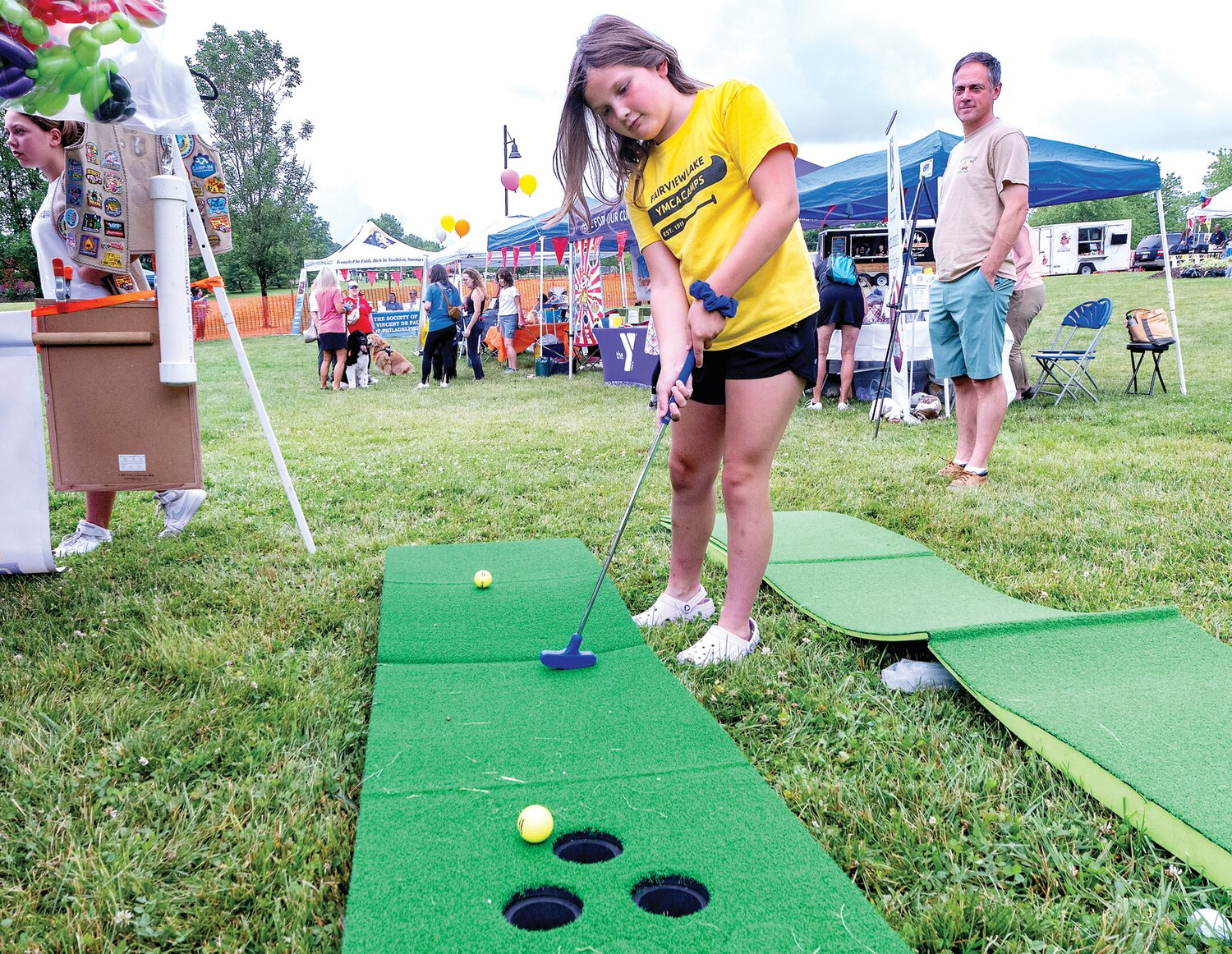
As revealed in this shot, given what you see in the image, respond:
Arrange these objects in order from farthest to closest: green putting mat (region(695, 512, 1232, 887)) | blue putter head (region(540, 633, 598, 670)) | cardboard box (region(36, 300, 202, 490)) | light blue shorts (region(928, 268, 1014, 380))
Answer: light blue shorts (region(928, 268, 1014, 380)), cardboard box (region(36, 300, 202, 490)), blue putter head (region(540, 633, 598, 670)), green putting mat (region(695, 512, 1232, 887))

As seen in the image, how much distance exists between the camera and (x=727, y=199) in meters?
2.32

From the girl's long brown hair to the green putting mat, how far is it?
1.51 metres

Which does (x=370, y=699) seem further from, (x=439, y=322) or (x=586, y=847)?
(x=439, y=322)

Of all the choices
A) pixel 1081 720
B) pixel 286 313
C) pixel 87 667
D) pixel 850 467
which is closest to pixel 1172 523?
pixel 850 467

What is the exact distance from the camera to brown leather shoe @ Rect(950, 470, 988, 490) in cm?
459

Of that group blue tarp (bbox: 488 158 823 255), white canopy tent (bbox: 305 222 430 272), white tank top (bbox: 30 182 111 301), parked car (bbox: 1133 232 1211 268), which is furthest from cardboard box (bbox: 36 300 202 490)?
parked car (bbox: 1133 232 1211 268)

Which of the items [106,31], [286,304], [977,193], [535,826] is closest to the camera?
[535,826]

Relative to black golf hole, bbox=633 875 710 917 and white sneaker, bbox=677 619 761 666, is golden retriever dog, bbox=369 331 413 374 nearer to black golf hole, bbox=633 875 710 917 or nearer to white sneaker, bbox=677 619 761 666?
white sneaker, bbox=677 619 761 666

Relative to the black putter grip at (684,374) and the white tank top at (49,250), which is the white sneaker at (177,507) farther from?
the black putter grip at (684,374)

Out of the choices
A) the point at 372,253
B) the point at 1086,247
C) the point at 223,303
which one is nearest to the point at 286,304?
the point at 372,253

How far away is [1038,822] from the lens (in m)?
1.70

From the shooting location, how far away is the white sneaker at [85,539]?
11.6 feet

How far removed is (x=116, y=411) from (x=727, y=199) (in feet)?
7.42

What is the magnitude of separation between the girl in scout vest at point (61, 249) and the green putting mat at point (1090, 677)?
2522mm
